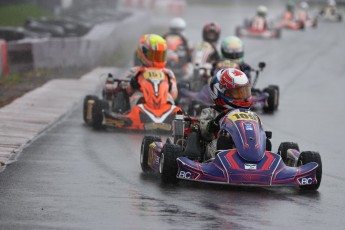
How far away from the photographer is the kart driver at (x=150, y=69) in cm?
1566

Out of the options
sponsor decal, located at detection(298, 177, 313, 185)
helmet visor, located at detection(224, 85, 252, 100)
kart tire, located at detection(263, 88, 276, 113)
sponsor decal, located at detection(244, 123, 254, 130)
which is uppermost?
helmet visor, located at detection(224, 85, 252, 100)

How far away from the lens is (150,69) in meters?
15.8

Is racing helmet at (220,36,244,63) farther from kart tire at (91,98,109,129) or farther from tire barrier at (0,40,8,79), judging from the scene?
kart tire at (91,98,109,129)

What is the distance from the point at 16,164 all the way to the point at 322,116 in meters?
7.66

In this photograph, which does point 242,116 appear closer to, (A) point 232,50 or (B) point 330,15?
(A) point 232,50

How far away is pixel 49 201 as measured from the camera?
30.8 ft

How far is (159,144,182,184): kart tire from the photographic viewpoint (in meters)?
10.4

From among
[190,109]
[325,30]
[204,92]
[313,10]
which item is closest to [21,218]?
[190,109]

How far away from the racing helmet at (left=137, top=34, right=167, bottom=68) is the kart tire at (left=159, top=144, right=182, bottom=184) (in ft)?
18.2

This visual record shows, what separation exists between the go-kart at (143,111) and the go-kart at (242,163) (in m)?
3.97

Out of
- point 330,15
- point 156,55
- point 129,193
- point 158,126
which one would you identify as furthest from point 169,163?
point 330,15

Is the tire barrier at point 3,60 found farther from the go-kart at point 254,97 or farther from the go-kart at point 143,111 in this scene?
the go-kart at point 143,111

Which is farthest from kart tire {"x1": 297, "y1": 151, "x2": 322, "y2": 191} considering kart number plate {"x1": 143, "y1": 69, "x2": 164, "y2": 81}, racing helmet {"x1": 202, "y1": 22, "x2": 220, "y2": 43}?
racing helmet {"x1": 202, "y1": 22, "x2": 220, "y2": 43}

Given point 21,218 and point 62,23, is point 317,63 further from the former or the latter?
point 21,218
